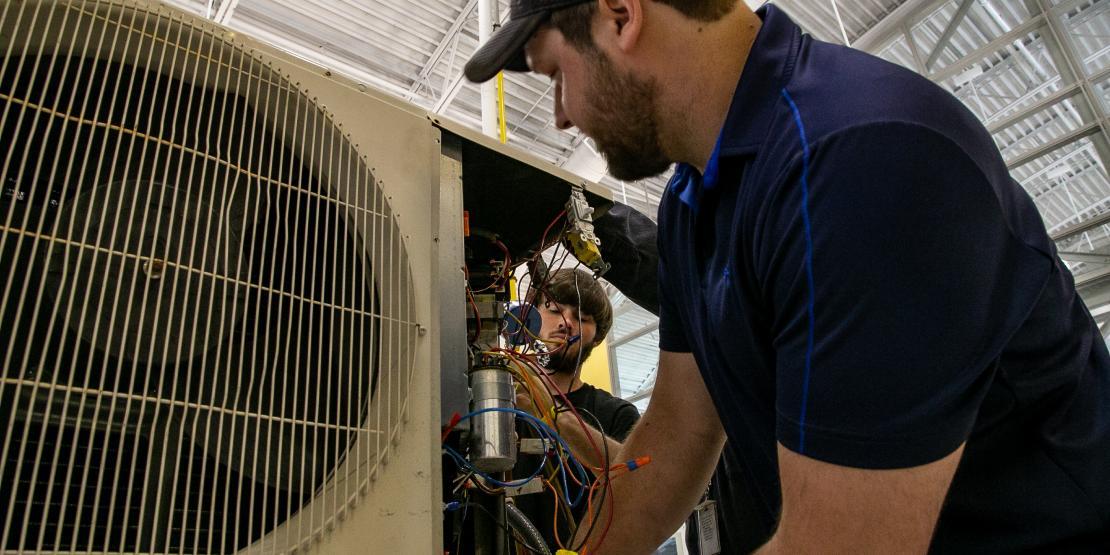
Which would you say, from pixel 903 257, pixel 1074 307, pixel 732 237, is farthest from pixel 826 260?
pixel 1074 307

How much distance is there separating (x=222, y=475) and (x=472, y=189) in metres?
0.58

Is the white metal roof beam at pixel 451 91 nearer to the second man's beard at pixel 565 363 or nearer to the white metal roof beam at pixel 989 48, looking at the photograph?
the second man's beard at pixel 565 363

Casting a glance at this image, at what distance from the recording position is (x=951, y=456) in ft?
1.72

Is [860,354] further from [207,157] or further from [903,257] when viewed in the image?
[207,157]

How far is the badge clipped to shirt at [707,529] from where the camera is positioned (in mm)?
1655

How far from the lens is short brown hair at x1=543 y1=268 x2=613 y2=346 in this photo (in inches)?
68.6

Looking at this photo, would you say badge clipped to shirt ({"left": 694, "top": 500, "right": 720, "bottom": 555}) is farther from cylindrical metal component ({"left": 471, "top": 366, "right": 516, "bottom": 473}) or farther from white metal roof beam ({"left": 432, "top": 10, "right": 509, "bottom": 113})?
white metal roof beam ({"left": 432, "top": 10, "right": 509, "bottom": 113})

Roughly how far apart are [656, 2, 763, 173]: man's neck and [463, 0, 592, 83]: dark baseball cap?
136 millimetres

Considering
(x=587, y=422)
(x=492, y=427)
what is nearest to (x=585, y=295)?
(x=587, y=422)

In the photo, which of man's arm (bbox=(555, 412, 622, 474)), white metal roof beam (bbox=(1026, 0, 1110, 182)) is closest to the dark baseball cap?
man's arm (bbox=(555, 412, 622, 474))

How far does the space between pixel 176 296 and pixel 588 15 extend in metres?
0.53

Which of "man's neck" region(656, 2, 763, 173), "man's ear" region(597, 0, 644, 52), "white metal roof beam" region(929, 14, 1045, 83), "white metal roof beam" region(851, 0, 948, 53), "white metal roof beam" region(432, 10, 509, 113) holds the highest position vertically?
"white metal roof beam" region(851, 0, 948, 53)

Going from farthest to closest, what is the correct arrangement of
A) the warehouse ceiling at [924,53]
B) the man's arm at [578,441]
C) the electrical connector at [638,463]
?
the warehouse ceiling at [924,53] → the man's arm at [578,441] → the electrical connector at [638,463]

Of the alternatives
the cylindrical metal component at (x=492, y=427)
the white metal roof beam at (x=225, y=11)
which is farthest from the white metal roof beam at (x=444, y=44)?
the cylindrical metal component at (x=492, y=427)
